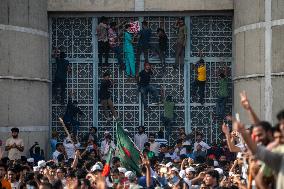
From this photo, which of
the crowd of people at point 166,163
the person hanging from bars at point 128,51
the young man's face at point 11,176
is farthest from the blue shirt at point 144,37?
the young man's face at point 11,176

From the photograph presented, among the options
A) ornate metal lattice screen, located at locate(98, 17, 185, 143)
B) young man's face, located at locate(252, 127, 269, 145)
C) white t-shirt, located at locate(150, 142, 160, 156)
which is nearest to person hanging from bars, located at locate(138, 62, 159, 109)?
ornate metal lattice screen, located at locate(98, 17, 185, 143)

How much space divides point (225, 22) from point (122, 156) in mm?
10635

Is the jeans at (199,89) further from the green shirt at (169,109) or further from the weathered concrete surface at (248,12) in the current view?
the weathered concrete surface at (248,12)

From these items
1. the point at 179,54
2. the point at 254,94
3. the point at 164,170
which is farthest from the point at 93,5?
the point at 164,170

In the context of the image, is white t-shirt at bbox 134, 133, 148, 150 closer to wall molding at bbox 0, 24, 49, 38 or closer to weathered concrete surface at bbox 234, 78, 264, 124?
weathered concrete surface at bbox 234, 78, 264, 124

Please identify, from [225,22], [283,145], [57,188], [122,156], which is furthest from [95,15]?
[283,145]

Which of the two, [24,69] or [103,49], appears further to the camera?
[103,49]

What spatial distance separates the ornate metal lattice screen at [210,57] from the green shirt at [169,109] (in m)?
0.63

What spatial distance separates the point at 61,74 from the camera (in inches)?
1218

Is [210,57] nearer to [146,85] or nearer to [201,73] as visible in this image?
[201,73]

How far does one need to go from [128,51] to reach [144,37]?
0.65m

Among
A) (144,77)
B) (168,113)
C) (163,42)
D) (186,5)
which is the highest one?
(186,5)

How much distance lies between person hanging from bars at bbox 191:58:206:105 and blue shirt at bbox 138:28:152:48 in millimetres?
1635

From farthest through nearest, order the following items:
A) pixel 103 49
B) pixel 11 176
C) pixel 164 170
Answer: pixel 103 49 < pixel 164 170 < pixel 11 176
